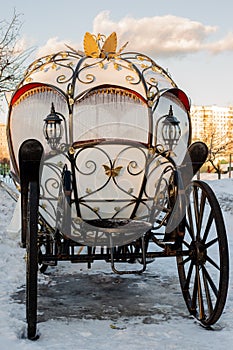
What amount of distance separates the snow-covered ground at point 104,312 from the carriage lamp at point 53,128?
158 cm

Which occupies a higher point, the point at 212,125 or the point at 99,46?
the point at 212,125

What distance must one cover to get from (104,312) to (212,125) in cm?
3443

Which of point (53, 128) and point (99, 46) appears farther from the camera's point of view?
point (99, 46)

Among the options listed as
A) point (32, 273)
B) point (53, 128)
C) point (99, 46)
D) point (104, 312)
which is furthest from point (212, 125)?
point (32, 273)

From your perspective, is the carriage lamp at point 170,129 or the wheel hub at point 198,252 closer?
the carriage lamp at point 170,129

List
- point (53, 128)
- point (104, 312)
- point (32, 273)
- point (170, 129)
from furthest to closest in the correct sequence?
1. point (104, 312)
2. point (170, 129)
3. point (53, 128)
4. point (32, 273)

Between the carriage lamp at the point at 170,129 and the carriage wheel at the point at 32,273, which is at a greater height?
the carriage lamp at the point at 170,129

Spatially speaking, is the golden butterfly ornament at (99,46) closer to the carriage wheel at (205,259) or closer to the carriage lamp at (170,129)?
the carriage lamp at (170,129)

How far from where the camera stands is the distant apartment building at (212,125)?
37862 millimetres

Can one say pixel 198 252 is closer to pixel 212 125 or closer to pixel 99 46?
pixel 99 46

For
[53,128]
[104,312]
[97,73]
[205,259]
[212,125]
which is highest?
[212,125]

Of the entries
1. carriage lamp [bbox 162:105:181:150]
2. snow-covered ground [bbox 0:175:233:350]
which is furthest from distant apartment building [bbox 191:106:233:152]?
carriage lamp [bbox 162:105:181:150]

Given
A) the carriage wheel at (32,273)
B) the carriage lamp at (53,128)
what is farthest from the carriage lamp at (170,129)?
the carriage wheel at (32,273)

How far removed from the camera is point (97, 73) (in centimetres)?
496
